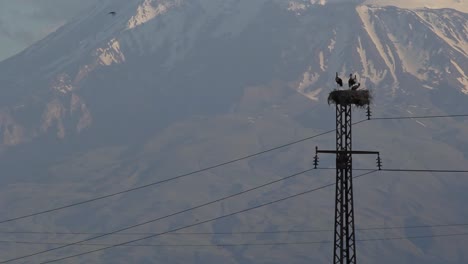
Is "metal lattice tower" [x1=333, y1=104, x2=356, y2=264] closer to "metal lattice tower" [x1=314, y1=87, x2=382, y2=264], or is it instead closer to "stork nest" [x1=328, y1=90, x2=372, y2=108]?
"metal lattice tower" [x1=314, y1=87, x2=382, y2=264]

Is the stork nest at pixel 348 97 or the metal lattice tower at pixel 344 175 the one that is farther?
the stork nest at pixel 348 97

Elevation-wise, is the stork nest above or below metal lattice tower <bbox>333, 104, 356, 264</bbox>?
above

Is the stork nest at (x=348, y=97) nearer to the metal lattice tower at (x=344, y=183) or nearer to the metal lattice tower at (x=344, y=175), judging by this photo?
the metal lattice tower at (x=344, y=175)

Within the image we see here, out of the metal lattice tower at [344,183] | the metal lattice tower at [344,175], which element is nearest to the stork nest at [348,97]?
the metal lattice tower at [344,175]

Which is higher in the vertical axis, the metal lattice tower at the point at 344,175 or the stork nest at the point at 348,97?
the stork nest at the point at 348,97

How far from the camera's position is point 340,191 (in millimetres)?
71750

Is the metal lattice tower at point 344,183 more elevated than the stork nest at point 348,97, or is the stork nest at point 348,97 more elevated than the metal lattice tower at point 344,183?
the stork nest at point 348,97

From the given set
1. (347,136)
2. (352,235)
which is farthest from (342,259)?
(347,136)

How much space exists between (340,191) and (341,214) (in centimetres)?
147

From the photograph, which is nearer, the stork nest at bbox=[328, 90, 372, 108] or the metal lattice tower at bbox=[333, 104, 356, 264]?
the metal lattice tower at bbox=[333, 104, 356, 264]

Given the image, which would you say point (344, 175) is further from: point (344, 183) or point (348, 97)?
point (348, 97)

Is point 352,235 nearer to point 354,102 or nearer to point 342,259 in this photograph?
point 342,259

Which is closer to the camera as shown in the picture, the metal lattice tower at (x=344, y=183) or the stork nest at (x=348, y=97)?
the metal lattice tower at (x=344, y=183)

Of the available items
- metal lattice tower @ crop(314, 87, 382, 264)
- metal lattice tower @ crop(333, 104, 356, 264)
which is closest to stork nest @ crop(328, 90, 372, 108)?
metal lattice tower @ crop(314, 87, 382, 264)
